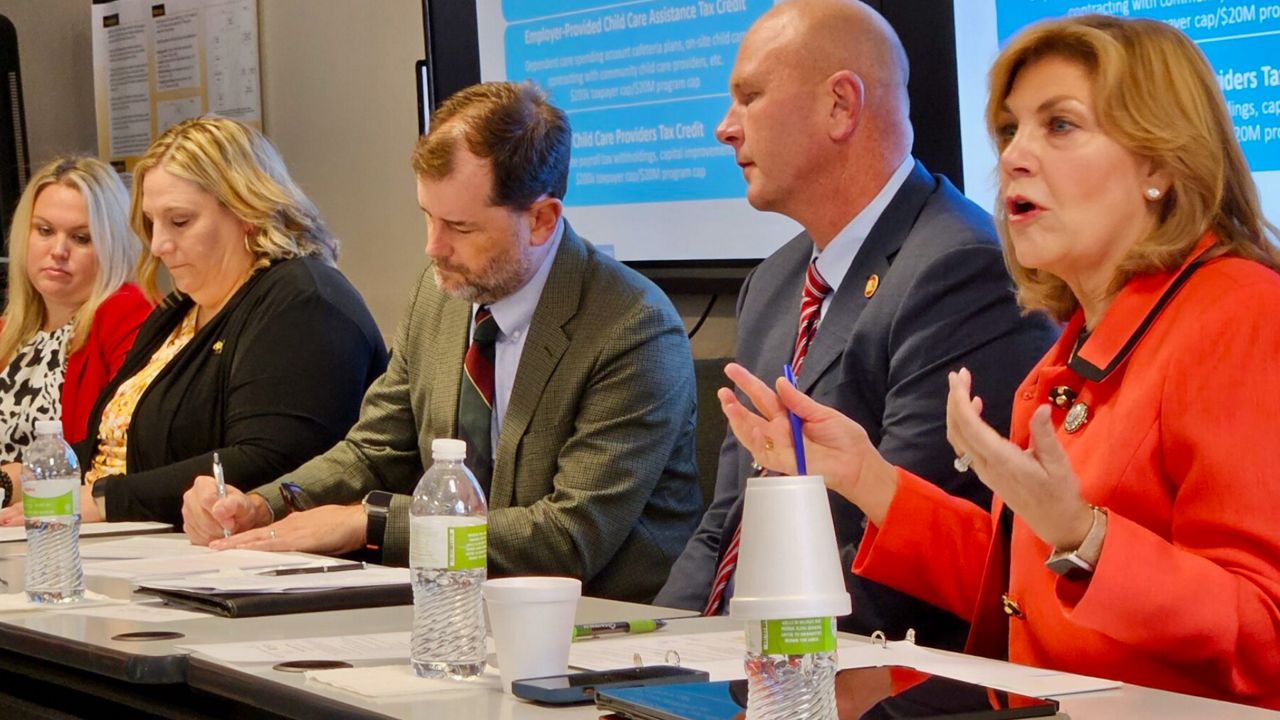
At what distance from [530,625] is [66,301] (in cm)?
321

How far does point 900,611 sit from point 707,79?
1799 millimetres

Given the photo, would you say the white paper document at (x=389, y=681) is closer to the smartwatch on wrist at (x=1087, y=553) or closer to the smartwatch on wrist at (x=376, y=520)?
the smartwatch on wrist at (x=1087, y=553)

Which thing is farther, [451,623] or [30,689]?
[30,689]

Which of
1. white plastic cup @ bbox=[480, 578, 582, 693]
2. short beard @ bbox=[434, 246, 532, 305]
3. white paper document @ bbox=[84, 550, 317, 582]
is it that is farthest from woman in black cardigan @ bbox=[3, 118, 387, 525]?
white plastic cup @ bbox=[480, 578, 582, 693]

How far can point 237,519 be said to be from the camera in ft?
9.00

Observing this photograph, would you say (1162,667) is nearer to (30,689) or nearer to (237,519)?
(30,689)

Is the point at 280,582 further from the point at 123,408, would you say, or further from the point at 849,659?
the point at 123,408

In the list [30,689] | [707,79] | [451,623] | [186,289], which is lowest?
[30,689]

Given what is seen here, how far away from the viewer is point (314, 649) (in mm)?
1700

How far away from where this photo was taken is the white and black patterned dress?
4105 mm

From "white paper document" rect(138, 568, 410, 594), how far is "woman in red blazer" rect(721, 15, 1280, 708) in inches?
24.1

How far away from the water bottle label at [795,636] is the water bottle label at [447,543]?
1.60 ft

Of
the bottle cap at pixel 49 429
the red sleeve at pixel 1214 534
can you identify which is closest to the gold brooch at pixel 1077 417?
the red sleeve at pixel 1214 534

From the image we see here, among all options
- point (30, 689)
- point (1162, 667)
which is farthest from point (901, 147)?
point (30, 689)
